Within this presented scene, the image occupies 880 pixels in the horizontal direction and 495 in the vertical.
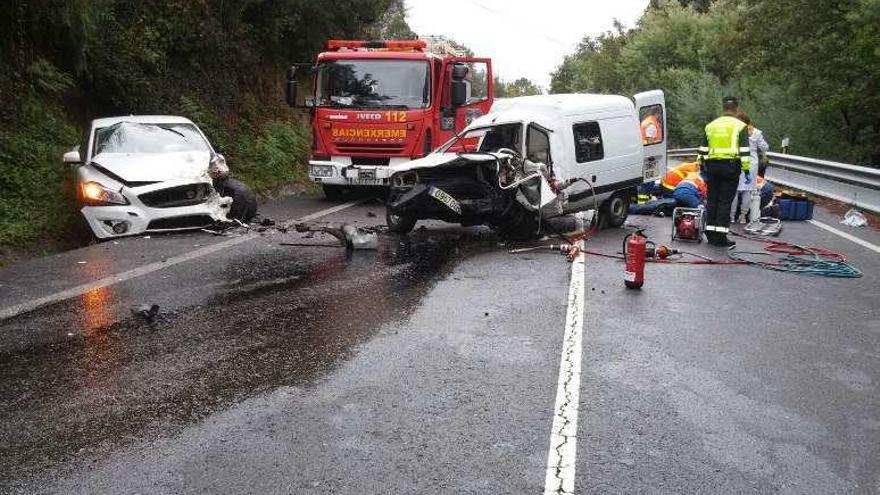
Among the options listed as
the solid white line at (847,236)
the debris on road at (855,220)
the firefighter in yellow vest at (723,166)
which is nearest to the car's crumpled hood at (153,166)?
the firefighter in yellow vest at (723,166)

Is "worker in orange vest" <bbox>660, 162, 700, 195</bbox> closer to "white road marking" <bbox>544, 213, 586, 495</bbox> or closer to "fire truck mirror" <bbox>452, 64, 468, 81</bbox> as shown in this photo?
"fire truck mirror" <bbox>452, 64, 468, 81</bbox>

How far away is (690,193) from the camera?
Result: 42.2ft

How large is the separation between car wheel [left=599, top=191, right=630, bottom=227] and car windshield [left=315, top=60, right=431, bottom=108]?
4148 millimetres

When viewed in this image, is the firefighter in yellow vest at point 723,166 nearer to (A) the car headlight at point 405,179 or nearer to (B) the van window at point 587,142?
(B) the van window at point 587,142

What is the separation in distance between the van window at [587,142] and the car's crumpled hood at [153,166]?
524 cm

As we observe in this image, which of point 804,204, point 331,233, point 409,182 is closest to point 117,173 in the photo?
point 331,233

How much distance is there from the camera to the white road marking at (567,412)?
A: 368 cm

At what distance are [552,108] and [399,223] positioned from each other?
275cm

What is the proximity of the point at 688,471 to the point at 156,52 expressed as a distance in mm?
15472

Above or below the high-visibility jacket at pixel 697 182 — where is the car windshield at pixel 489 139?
above

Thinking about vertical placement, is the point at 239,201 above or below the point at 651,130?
below

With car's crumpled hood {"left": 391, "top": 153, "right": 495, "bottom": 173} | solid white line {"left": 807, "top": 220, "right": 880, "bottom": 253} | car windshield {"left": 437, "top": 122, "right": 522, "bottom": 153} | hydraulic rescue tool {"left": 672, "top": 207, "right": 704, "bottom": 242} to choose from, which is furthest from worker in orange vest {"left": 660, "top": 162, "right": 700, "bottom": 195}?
car's crumpled hood {"left": 391, "top": 153, "right": 495, "bottom": 173}

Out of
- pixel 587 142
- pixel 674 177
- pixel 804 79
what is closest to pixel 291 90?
pixel 587 142

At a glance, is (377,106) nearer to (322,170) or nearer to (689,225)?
(322,170)
